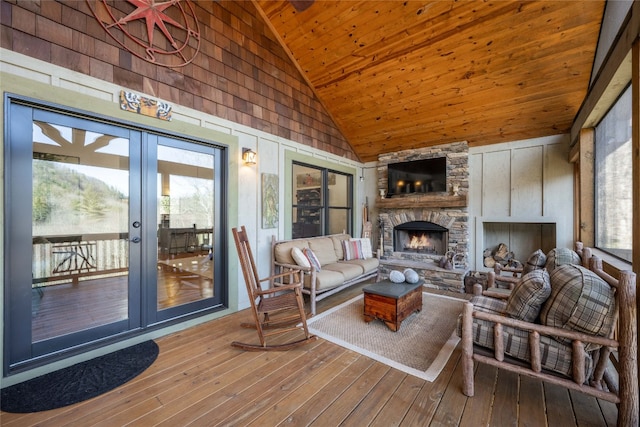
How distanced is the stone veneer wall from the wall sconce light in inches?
127

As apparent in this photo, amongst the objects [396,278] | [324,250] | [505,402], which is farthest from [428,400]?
[324,250]

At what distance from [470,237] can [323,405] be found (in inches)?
173

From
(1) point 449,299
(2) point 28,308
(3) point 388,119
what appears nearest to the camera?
(2) point 28,308

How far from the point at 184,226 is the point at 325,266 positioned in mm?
2105

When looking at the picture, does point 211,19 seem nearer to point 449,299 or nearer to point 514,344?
point 514,344

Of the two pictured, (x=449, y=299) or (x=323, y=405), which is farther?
(x=449, y=299)

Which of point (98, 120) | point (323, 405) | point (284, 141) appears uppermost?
point (284, 141)

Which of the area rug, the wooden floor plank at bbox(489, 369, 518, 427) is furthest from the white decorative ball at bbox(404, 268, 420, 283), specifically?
the wooden floor plank at bbox(489, 369, 518, 427)

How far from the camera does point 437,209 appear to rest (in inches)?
206

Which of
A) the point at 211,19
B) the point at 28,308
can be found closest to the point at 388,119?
the point at 211,19

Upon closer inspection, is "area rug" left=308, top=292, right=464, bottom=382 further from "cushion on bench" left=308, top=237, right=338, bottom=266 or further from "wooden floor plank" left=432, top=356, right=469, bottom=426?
"cushion on bench" left=308, top=237, right=338, bottom=266

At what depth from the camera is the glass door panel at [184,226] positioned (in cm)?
292

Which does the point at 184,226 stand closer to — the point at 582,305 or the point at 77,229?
the point at 77,229

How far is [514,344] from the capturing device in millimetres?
1767
